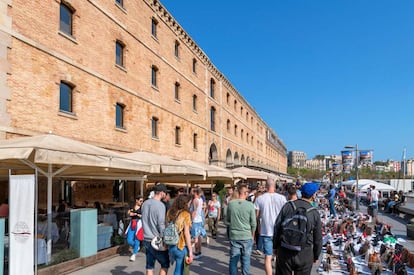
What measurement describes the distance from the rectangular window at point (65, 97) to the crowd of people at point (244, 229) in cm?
698

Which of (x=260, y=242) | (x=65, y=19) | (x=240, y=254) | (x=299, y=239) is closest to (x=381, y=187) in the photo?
(x=260, y=242)

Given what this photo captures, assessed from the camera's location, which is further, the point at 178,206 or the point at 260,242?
the point at 260,242

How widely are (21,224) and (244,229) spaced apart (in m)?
4.02

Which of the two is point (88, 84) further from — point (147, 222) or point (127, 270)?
point (147, 222)

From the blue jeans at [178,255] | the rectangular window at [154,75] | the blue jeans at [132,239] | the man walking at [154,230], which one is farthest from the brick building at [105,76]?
the blue jeans at [178,255]

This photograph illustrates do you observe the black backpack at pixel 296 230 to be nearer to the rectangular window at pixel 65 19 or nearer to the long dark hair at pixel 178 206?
the long dark hair at pixel 178 206

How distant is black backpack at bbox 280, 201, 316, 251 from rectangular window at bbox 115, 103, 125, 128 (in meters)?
13.8

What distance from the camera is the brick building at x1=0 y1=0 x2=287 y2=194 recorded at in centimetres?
1166

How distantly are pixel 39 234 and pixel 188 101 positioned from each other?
19573 millimetres

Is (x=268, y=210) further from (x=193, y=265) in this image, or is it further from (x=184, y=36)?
(x=184, y=36)

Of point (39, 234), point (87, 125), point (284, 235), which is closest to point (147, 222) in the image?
point (284, 235)

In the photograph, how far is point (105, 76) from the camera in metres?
16.1

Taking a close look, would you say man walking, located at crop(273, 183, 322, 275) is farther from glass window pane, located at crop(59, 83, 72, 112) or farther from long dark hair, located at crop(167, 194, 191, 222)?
glass window pane, located at crop(59, 83, 72, 112)

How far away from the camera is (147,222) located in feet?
19.5
